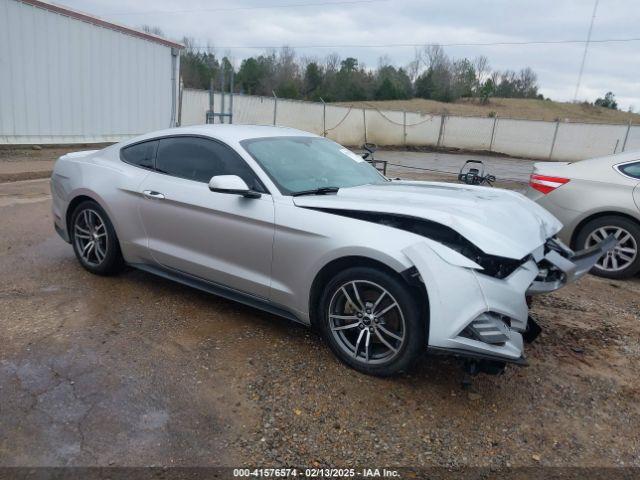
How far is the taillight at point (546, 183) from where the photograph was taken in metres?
5.88

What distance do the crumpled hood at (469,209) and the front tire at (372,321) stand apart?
0.45m

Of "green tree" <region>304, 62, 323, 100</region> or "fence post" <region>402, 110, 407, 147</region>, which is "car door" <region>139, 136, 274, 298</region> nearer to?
"fence post" <region>402, 110, 407, 147</region>

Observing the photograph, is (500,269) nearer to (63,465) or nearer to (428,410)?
(428,410)

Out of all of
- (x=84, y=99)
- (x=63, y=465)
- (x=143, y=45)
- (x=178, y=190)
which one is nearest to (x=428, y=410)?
(x=63, y=465)

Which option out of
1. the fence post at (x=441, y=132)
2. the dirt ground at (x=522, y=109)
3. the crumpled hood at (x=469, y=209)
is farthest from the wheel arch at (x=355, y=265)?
the dirt ground at (x=522, y=109)

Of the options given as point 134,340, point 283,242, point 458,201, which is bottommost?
point 134,340

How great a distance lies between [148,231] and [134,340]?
40.2 inches

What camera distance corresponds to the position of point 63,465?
2412 millimetres

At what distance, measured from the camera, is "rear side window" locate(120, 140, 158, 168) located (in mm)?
4496

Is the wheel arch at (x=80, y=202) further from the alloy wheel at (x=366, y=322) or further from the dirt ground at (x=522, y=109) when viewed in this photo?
the dirt ground at (x=522, y=109)

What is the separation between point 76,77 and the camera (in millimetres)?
13641

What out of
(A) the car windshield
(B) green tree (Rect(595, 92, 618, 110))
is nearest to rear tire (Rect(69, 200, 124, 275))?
(A) the car windshield

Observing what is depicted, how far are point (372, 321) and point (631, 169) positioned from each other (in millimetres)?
4118

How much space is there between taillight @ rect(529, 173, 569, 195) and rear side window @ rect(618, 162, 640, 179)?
571 millimetres
